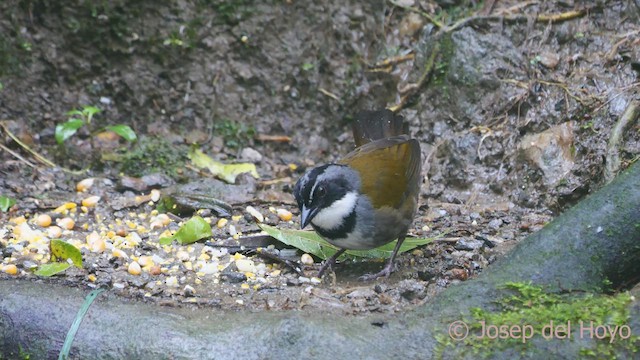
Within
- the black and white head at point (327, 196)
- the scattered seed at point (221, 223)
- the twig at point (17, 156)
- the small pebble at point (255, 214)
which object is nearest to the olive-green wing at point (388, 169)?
the black and white head at point (327, 196)

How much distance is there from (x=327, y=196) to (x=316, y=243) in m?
0.51

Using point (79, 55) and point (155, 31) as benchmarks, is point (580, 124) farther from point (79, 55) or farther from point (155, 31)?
point (79, 55)

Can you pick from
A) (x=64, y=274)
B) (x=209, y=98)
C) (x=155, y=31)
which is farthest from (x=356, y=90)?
(x=64, y=274)

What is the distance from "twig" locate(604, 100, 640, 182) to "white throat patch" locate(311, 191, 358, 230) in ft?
5.41

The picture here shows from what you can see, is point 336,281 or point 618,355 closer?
point 618,355

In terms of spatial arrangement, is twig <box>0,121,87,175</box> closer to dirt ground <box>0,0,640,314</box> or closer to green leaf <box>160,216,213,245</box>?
dirt ground <box>0,0,640,314</box>

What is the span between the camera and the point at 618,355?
2951mm

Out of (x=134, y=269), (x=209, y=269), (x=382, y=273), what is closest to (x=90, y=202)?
(x=134, y=269)

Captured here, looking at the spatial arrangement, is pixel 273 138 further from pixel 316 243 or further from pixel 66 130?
pixel 316 243

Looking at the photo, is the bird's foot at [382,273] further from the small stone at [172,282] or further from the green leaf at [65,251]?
the green leaf at [65,251]

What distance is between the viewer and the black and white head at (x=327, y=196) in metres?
4.24

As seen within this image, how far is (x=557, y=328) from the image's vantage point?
9.92 ft

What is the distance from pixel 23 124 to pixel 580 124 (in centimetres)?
410

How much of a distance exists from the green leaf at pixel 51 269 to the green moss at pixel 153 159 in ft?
6.05
